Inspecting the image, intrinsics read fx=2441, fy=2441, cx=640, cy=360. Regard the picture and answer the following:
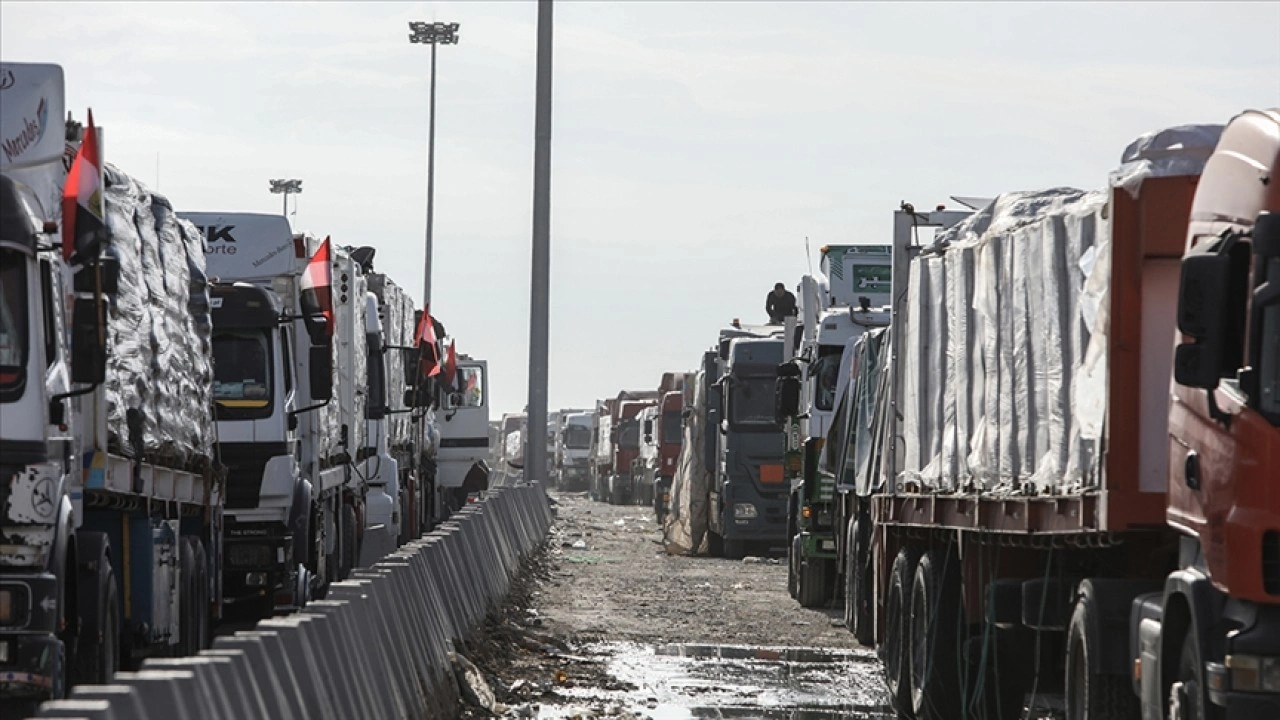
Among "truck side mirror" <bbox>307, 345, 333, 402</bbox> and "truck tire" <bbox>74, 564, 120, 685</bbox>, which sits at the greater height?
"truck side mirror" <bbox>307, 345, 333, 402</bbox>

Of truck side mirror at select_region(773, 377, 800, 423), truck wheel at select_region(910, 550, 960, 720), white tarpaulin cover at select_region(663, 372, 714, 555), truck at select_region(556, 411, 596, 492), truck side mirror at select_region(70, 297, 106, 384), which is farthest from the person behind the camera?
truck at select_region(556, 411, 596, 492)

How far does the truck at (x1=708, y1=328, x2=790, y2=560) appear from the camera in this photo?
34.5 m

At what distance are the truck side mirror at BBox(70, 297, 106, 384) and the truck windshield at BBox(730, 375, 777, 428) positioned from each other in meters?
23.3

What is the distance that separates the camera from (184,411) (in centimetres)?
1603

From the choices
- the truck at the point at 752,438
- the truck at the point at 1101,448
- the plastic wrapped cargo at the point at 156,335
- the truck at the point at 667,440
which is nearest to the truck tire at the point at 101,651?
the plastic wrapped cargo at the point at 156,335

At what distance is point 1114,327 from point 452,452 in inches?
1463

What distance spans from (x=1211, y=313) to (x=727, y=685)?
339 inches

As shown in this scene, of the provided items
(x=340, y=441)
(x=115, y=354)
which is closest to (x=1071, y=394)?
(x=115, y=354)

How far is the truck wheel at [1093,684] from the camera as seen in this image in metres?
10.8

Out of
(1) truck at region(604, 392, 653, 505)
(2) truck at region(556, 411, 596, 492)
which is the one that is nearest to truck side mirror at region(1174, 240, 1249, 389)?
(1) truck at region(604, 392, 653, 505)

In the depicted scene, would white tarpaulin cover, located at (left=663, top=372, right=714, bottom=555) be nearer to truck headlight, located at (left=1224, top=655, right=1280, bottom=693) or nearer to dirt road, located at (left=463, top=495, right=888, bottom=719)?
dirt road, located at (left=463, top=495, right=888, bottom=719)

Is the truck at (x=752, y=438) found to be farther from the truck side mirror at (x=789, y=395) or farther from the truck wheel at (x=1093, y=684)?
the truck wheel at (x=1093, y=684)

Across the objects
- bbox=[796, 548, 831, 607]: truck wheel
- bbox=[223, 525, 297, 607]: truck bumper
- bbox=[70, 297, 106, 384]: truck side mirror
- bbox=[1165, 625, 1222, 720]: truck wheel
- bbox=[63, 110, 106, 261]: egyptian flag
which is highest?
bbox=[63, 110, 106, 261]: egyptian flag

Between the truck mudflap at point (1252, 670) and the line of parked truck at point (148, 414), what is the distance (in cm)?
498
